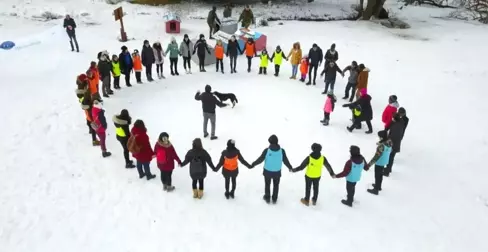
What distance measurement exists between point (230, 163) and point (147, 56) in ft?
24.0

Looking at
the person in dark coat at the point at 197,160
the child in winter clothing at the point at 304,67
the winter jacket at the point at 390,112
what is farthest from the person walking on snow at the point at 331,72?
the person in dark coat at the point at 197,160

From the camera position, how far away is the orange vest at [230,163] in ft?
27.2

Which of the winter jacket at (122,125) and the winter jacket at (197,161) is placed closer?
the winter jacket at (197,161)

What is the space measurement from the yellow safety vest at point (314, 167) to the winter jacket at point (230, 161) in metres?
1.24

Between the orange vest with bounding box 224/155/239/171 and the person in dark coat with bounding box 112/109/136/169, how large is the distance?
241cm

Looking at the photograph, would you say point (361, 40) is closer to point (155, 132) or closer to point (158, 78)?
point (158, 78)

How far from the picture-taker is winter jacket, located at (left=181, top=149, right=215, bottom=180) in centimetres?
820

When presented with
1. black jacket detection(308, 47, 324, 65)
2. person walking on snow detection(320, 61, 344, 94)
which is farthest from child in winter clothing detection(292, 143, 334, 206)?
black jacket detection(308, 47, 324, 65)

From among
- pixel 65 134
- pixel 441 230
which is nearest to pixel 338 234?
pixel 441 230

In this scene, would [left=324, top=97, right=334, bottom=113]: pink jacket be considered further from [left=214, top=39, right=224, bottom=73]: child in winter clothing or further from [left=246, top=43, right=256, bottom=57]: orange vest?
[left=214, top=39, right=224, bottom=73]: child in winter clothing

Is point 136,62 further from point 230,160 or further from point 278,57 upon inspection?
point 230,160

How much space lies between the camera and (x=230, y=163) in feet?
27.3

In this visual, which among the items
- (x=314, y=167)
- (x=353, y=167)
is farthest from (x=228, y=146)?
(x=353, y=167)

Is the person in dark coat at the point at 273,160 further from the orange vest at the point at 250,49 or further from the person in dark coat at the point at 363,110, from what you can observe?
the orange vest at the point at 250,49
